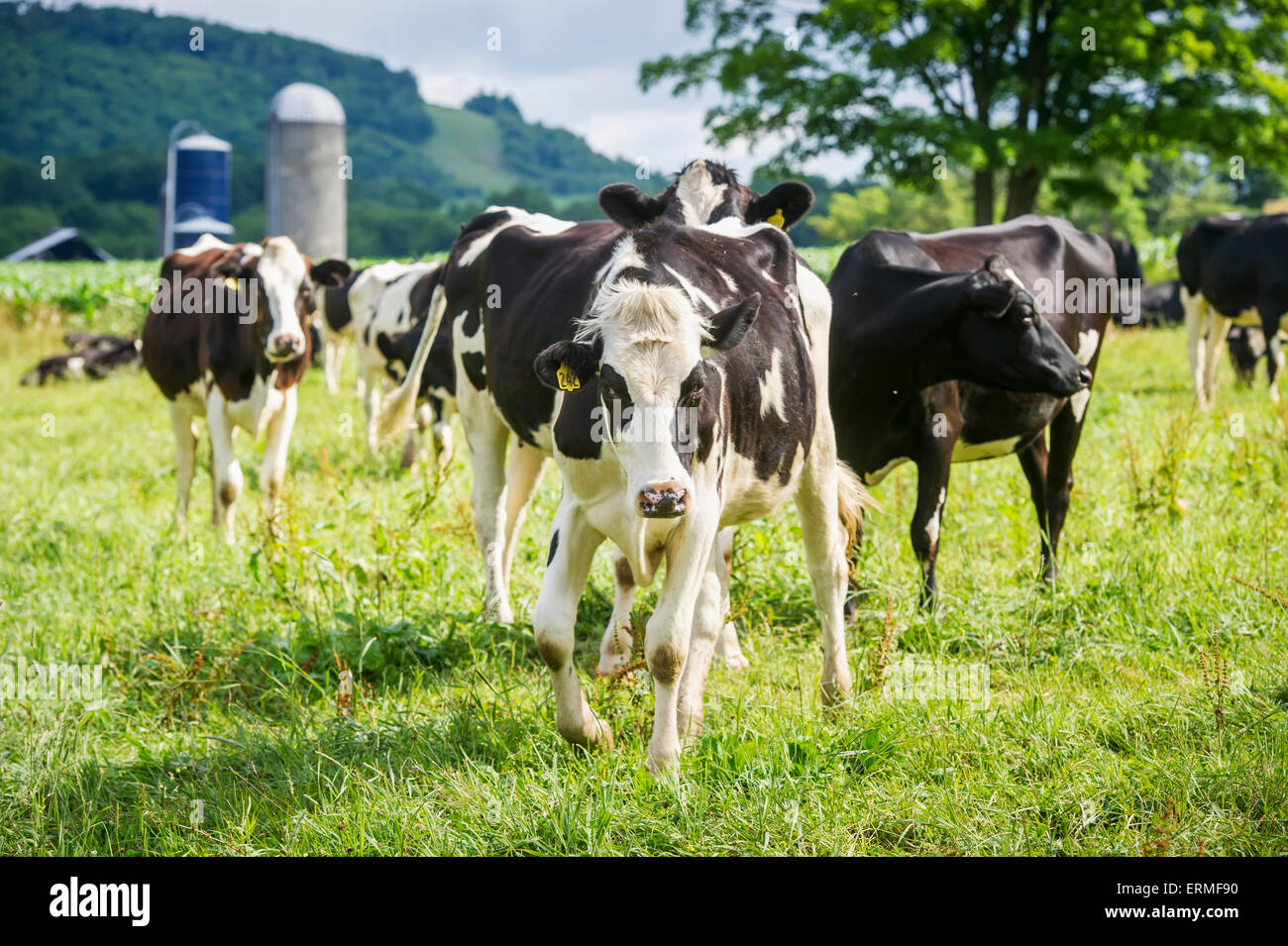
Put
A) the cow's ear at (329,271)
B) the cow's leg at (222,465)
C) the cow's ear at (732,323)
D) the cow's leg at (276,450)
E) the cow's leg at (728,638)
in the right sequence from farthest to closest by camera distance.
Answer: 1. the cow's ear at (329,271)
2. the cow's leg at (276,450)
3. the cow's leg at (222,465)
4. the cow's leg at (728,638)
5. the cow's ear at (732,323)

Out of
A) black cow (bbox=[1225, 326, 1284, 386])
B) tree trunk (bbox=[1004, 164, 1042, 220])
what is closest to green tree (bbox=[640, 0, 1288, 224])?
tree trunk (bbox=[1004, 164, 1042, 220])

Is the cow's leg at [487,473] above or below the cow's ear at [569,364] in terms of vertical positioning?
below

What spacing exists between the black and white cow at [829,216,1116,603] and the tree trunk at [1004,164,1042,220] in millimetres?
18900

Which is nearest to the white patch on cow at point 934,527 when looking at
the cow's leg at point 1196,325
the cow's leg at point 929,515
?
the cow's leg at point 929,515

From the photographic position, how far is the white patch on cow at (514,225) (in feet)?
17.3

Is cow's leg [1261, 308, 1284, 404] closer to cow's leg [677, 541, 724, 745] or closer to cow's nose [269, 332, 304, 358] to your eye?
cow's nose [269, 332, 304, 358]

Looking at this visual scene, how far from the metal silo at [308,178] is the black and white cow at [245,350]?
75.0 feet

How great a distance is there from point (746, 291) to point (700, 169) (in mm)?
1333

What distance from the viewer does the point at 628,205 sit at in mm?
4762

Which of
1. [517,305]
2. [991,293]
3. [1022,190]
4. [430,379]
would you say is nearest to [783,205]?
[991,293]

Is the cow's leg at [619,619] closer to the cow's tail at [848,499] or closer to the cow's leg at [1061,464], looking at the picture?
the cow's tail at [848,499]

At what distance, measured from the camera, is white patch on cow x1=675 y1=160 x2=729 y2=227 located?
16.1 feet
